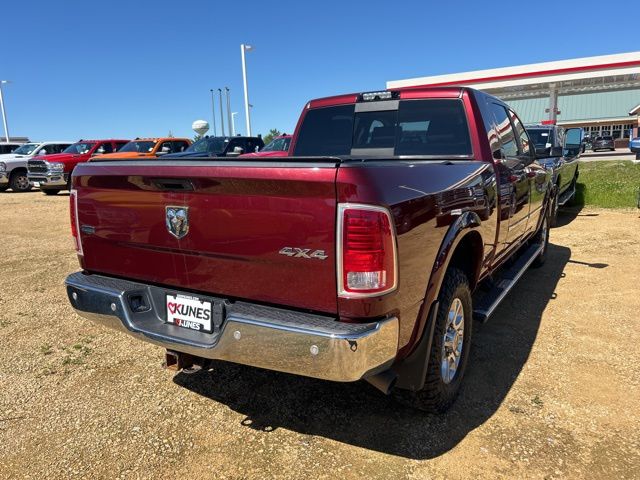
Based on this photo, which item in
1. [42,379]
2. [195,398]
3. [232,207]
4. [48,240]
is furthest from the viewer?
[48,240]

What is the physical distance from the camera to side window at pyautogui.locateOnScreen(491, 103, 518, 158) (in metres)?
4.11

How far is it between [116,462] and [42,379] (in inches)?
51.8

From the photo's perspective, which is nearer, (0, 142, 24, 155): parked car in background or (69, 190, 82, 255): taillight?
(69, 190, 82, 255): taillight

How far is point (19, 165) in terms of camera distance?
61.5 feet

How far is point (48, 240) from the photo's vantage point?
8953 millimetres

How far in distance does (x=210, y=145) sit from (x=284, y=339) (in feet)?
42.0

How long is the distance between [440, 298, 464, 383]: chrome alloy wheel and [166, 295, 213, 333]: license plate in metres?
1.34

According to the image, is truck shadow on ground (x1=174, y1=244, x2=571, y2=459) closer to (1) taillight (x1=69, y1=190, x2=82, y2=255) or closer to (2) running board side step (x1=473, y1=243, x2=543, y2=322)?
(2) running board side step (x1=473, y1=243, x2=543, y2=322)

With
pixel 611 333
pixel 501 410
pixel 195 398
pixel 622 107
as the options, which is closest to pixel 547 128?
pixel 611 333

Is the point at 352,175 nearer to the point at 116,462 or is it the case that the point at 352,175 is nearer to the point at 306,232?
the point at 306,232

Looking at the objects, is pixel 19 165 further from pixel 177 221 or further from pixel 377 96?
pixel 177 221

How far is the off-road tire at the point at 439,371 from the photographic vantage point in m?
2.72

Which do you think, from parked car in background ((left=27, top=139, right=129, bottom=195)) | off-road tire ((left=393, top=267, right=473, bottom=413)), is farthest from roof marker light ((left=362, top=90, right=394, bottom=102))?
parked car in background ((left=27, top=139, right=129, bottom=195))

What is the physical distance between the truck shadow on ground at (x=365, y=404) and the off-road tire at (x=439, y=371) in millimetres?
128
